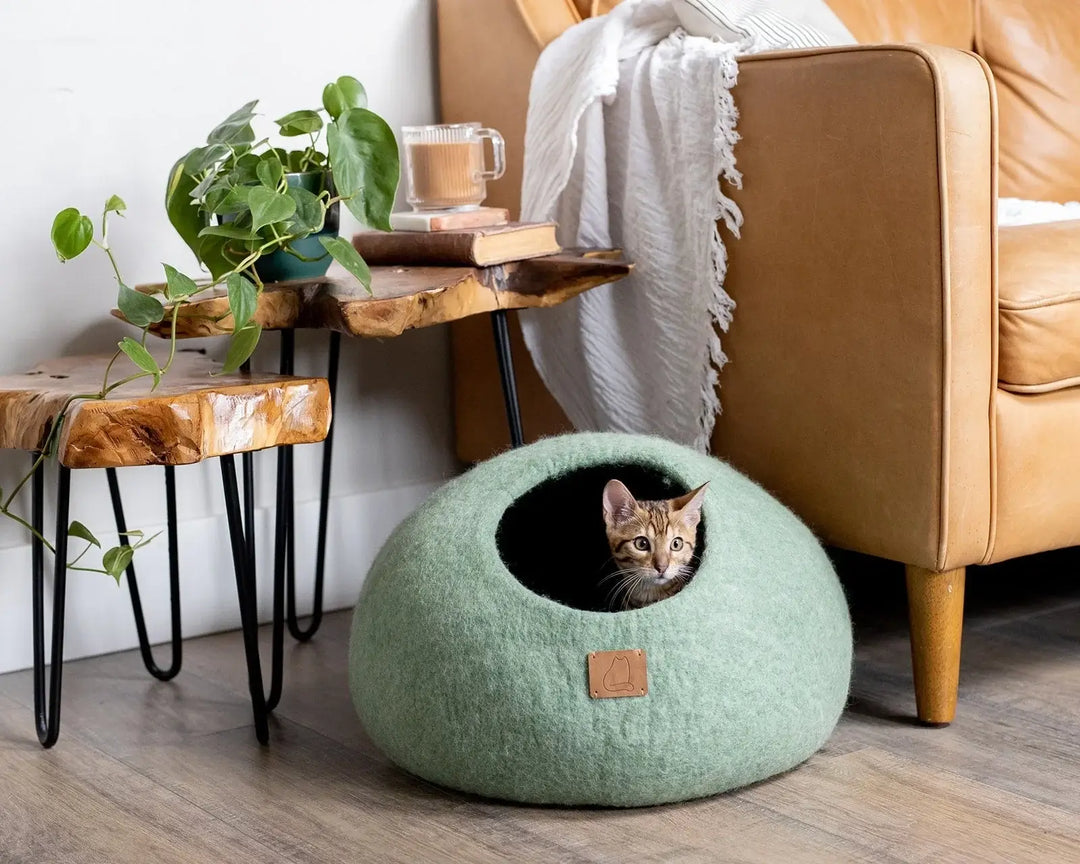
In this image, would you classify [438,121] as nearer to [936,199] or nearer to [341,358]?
[341,358]

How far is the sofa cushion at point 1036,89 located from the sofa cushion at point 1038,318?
0.70 meters

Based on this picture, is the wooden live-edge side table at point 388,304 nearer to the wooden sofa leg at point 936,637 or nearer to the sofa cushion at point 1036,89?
the wooden sofa leg at point 936,637

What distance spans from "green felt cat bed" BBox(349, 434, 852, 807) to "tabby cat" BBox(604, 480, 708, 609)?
0.07 ft

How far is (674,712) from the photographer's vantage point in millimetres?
1129

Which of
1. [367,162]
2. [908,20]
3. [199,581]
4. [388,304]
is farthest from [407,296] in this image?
[908,20]

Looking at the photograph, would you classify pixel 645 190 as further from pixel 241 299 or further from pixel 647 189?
pixel 241 299

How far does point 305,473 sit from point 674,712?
0.86 m

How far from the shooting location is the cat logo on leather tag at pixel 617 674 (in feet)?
3.68

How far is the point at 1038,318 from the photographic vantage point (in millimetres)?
1280

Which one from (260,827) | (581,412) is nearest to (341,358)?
(581,412)

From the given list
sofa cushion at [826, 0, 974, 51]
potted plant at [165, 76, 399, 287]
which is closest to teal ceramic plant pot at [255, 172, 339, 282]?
potted plant at [165, 76, 399, 287]

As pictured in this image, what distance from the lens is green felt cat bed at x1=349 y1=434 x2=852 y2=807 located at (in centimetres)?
113

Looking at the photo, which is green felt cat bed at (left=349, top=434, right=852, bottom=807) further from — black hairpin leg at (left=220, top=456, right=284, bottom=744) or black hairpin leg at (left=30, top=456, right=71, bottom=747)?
black hairpin leg at (left=30, top=456, right=71, bottom=747)

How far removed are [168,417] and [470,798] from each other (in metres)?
0.44
